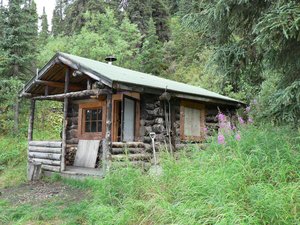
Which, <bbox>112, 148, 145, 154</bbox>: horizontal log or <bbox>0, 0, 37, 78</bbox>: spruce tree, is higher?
<bbox>0, 0, 37, 78</bbox>: spruce tree

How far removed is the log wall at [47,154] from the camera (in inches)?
396

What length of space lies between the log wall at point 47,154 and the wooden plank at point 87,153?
1013 mm

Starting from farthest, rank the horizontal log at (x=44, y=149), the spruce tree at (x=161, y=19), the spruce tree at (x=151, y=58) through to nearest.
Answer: the spruce tree at (x=161, y=19)
the spruce tree at (x=151, y=58)
the horizontal log at (x=44, y=149)

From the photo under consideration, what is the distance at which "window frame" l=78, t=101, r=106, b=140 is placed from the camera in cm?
1112

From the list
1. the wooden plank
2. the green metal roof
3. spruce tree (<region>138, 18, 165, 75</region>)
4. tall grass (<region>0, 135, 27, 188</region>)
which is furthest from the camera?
spruce tree (<region>138, 18, 165, 75</region>)

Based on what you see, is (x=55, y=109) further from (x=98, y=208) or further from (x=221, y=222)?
(x=221, y=222)

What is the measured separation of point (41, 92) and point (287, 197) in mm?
10030

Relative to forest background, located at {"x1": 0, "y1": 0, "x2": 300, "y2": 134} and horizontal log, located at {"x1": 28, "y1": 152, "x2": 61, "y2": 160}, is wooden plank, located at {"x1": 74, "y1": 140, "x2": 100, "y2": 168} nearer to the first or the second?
horizontal log, located at {"x1": 28, "y1": 152, "x2": 61, "y2": 160}

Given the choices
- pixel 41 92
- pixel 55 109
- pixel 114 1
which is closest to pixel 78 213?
pixel 41 92

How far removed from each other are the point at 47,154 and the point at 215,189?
7647 millimetres

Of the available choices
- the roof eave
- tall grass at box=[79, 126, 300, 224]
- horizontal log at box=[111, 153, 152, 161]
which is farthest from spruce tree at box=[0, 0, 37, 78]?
tall grass at box=[79, 126, 300, 224]

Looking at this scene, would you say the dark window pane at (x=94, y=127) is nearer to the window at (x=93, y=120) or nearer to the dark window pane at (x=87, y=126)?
the window at (x=93, y=120)

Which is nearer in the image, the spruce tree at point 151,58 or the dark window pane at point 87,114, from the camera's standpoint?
the dark window pane at point 87,114

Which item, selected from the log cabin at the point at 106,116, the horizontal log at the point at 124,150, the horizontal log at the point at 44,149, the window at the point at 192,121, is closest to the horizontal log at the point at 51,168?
the log cabin at the point at 106,116
